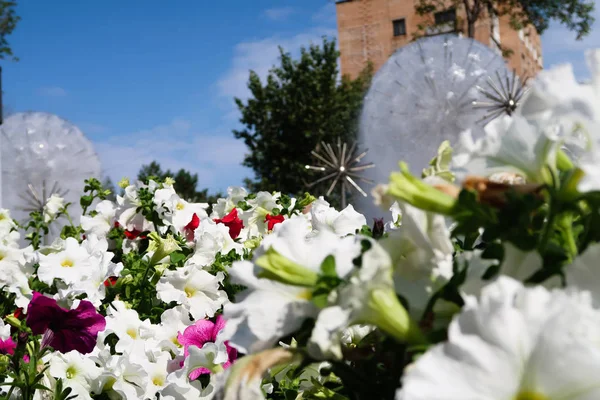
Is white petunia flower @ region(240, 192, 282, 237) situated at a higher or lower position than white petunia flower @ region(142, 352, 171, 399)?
higher

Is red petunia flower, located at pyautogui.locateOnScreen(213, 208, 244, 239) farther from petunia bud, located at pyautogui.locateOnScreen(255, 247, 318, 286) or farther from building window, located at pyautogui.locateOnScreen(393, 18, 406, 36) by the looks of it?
building window, located at pyautogui.locateOnScreen(393, 18, 406, 36)

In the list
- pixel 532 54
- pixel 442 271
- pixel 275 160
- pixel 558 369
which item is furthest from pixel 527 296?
pixel 532 54

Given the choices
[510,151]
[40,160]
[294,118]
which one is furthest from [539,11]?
[510,151]

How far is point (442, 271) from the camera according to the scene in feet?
2.17

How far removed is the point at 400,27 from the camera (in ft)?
118

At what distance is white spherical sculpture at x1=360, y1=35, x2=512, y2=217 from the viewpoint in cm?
1190

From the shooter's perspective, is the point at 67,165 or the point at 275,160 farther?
the point at 275,160

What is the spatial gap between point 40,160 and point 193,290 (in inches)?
369

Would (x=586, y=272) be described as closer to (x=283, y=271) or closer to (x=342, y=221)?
(x=283, y=271)

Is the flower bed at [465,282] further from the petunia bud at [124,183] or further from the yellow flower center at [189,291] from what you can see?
the petunia bud at [124,183]

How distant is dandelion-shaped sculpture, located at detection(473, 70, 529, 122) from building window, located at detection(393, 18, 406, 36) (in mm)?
24808

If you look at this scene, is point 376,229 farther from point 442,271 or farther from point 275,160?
point 275,160

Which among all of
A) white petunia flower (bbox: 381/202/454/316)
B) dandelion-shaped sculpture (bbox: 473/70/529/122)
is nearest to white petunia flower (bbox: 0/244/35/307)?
white petunia flower (bbox: 381/202/454/316)

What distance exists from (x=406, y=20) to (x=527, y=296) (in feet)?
121
